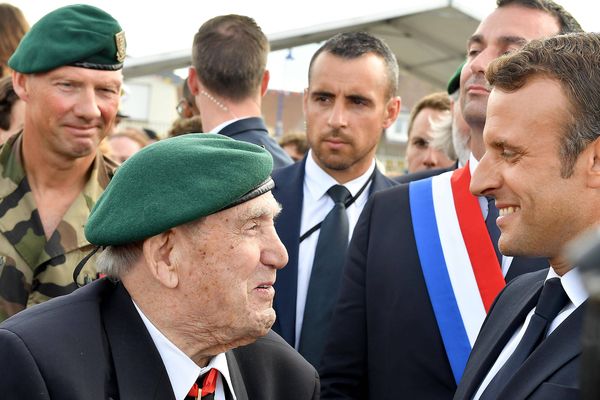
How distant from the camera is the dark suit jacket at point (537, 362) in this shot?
91.4 inches

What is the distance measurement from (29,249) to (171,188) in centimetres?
146

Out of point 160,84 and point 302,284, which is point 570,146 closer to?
point 302,284

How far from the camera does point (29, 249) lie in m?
3.92

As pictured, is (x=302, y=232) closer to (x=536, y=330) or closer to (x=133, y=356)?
(x=133, y=356)

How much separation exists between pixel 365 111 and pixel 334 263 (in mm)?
973

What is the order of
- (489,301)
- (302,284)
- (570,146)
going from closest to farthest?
1. (570,146)
2. (489,301)
3. (302,284)

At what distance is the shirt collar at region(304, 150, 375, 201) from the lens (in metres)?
4.43

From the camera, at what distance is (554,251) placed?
8.43 ft

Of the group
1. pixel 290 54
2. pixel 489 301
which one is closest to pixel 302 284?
pixel 489 301

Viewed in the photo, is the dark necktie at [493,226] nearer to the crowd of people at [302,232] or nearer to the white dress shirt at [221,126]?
the crowd of people at [302,232]

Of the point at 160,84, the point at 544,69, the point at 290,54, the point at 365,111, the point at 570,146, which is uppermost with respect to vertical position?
the point at 544,69

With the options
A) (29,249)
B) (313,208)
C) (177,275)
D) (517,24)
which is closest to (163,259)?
(177,275)

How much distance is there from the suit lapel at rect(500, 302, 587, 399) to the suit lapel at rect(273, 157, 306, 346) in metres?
1.65

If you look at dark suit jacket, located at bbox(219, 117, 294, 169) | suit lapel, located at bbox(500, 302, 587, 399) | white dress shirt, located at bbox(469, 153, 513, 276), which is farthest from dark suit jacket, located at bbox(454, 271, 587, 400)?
dark suit jacket, located at bbox(219, 117, 294, 169)
